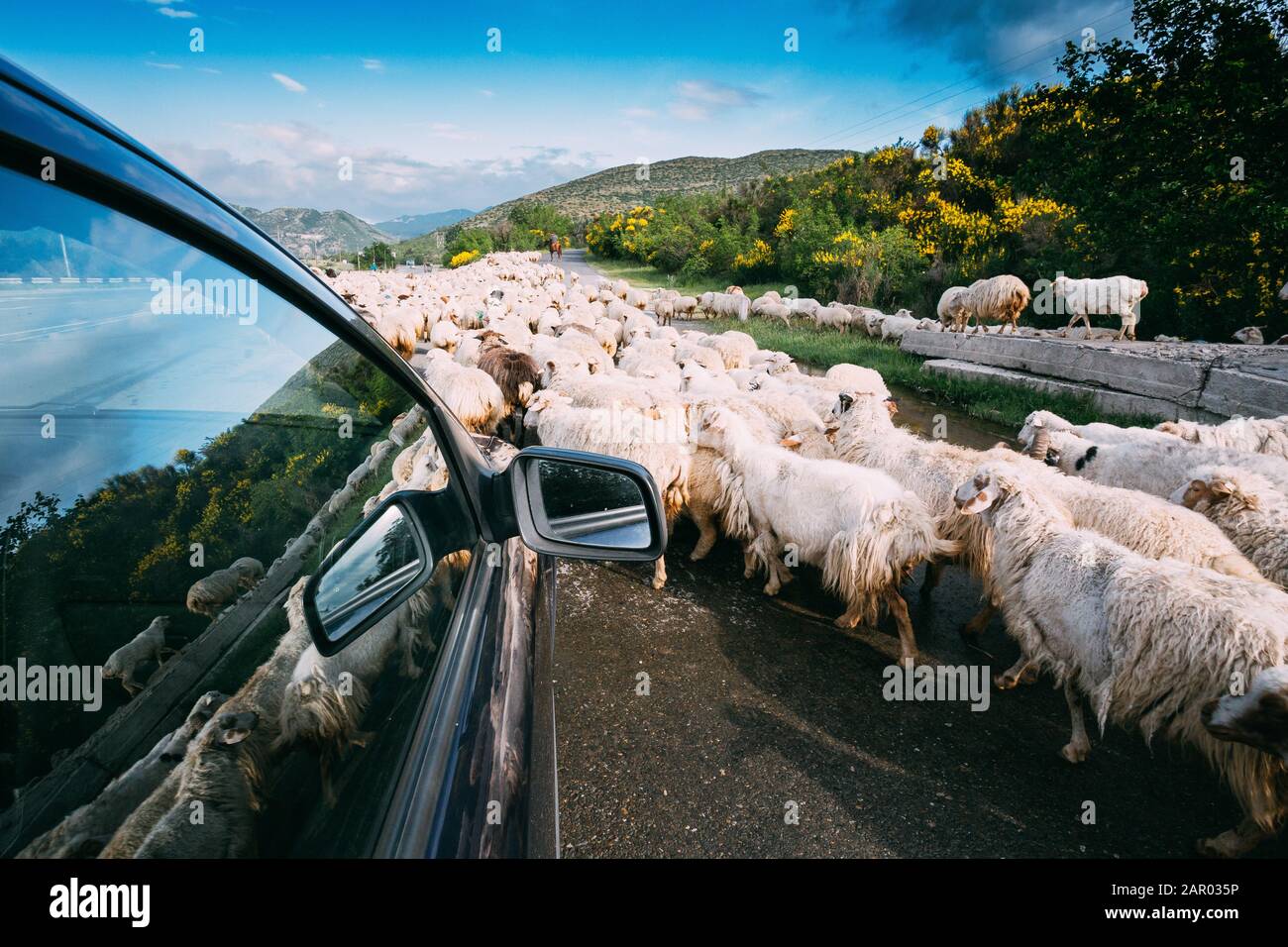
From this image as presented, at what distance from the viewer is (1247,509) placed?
4094 millimetres

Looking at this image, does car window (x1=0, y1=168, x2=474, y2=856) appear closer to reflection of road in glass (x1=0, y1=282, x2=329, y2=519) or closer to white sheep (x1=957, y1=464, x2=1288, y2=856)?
reflection of road in glass (x1=0, y1=282, x2=329, y2=519)

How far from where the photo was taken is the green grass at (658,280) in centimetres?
2755

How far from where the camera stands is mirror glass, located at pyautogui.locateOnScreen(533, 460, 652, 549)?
172cm

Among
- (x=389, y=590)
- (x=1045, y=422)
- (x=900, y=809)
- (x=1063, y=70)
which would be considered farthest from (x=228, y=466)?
(x=1063, y=70)

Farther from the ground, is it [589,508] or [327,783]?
[589,508]

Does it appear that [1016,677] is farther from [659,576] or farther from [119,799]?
[119,799]

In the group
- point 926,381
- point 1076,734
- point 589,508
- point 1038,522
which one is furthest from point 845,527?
point 926,381

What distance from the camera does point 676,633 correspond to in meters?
4.52

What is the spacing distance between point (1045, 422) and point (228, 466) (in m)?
7.53

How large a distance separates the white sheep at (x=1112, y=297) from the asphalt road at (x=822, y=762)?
37.0 ft

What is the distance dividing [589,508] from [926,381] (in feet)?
38.9

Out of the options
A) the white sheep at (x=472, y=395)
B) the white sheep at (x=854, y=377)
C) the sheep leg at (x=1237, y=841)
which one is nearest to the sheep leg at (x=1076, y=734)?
the sheep leg at (x=1237, y=841)

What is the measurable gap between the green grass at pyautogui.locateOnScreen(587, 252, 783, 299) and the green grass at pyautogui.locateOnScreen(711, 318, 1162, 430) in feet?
30.8
